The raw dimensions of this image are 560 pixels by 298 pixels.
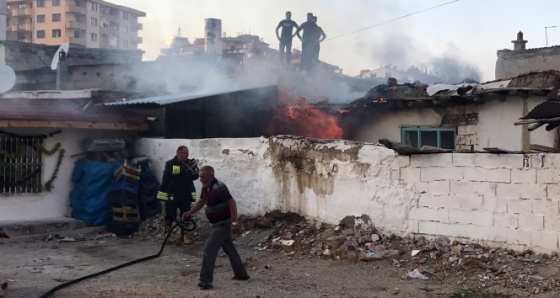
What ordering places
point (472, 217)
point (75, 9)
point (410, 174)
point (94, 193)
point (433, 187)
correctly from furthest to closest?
point (75, 9), point (94, 193), point (410, 174), point (433, 187), point (472, 217)

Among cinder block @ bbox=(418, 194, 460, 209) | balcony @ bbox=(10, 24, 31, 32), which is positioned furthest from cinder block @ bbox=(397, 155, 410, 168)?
balcony @ bbox=(10, 24, 31, 32)

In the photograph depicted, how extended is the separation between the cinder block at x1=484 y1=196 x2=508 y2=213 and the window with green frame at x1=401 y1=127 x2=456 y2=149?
505 centimetres

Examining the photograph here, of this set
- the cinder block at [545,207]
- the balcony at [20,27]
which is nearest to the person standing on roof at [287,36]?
the cinder block at [545,207]

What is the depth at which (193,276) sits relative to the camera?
8.30 m

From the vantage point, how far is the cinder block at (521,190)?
779cm

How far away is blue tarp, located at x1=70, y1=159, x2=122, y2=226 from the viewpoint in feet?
40.9

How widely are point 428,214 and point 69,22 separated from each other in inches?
3523

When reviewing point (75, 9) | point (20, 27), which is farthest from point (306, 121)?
point (20, 27)

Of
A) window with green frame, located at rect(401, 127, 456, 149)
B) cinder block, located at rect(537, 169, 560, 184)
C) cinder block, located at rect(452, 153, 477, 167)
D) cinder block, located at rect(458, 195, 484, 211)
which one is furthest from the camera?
window with green frame, located at rect(401, 127, 456, 149)

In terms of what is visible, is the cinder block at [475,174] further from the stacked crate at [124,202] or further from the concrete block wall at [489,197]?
the stacked crate at [124,202]

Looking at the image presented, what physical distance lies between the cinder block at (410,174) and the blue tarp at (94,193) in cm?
640

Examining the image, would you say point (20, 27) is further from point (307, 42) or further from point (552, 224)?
point (552, 224)

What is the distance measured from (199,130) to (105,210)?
12.3 ft

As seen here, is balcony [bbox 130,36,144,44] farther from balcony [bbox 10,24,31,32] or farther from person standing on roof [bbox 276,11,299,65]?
person standing on roof [bbox 276,11,299,65]
